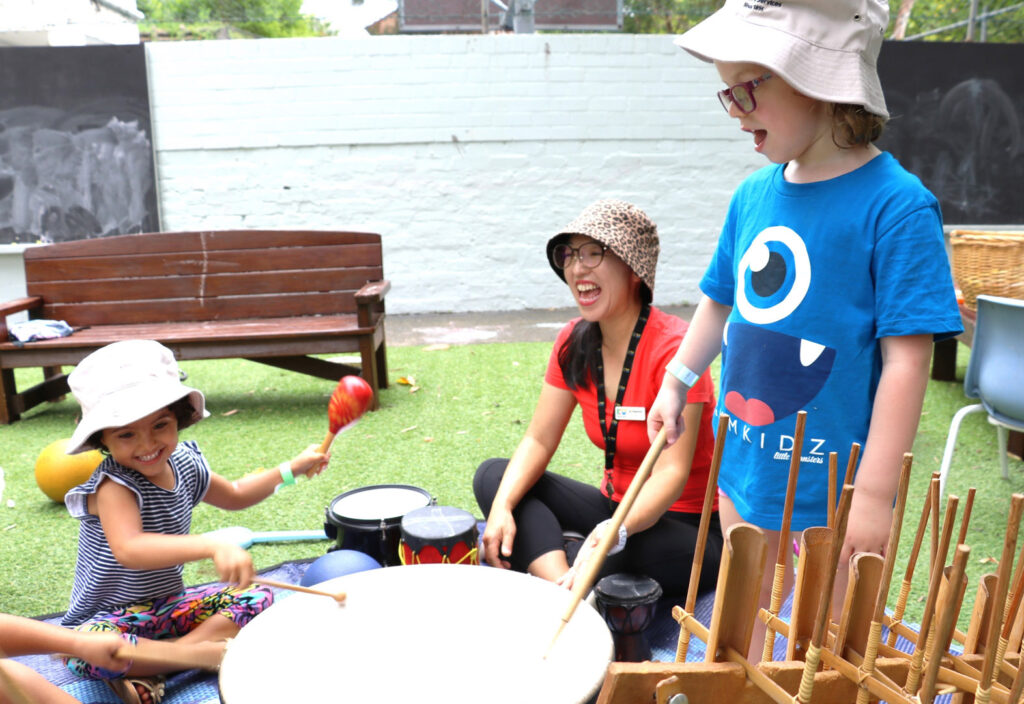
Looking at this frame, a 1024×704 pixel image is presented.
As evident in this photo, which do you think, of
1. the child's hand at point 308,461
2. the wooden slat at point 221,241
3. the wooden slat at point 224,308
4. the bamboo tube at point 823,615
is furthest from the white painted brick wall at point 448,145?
the bamboo tube at point 823,615

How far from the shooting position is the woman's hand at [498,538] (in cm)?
232

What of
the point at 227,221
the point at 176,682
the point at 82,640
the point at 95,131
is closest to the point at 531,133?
the point at 227,221

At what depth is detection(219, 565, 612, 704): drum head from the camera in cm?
121

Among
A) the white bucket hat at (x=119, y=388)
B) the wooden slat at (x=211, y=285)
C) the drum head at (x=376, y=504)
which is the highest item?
the white bucket hat at (x=119, y=388)

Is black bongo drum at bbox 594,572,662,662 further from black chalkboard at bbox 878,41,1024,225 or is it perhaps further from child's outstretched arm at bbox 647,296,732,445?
black chalkboard at bbox 878,41,1024,225

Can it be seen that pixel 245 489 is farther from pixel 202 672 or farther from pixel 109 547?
pixel 202 672

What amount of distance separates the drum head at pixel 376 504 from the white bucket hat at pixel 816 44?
149 cm

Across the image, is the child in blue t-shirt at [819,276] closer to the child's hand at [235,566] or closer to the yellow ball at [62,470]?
the child's hand at [235,566]

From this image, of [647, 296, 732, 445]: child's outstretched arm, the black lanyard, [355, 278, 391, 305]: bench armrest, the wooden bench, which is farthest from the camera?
the wooden bench

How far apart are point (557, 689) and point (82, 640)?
0.91 meters

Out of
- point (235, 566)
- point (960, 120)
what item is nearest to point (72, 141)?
point (235, 566)

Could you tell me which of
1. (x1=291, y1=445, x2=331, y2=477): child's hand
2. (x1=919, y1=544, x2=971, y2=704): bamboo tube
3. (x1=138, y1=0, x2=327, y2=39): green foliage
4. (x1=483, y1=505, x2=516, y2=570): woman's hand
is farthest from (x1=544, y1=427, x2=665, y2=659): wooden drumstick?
(x1=138, y1=0, x2=327, y2=39): green foliage

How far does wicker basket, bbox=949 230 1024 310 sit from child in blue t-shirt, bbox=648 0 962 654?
8.30ft

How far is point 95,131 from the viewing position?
704 cm
